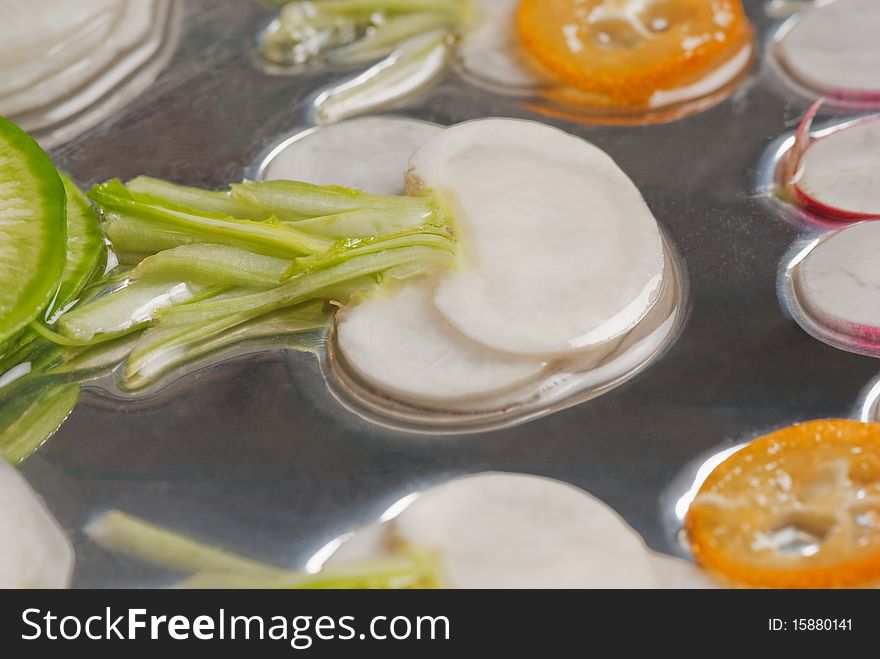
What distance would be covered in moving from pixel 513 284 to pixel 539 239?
6cm

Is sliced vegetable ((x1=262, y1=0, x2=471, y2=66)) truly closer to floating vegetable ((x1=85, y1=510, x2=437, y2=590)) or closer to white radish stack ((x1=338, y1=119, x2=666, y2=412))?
white radish stack ((x1=338, y1=119, x2=666, y2=412))

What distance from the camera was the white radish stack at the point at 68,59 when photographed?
126cm

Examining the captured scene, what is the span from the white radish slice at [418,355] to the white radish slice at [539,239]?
0.06 feet

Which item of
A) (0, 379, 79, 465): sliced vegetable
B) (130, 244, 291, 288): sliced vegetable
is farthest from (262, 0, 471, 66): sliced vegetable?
(0, 379, 79, 465): sliced vegetable

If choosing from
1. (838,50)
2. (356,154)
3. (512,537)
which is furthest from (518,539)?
(838,50)

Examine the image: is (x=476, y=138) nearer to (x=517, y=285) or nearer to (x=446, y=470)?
(x=517, y=285)

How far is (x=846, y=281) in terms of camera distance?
1005 millimetres

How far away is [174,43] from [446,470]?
77 centimetres

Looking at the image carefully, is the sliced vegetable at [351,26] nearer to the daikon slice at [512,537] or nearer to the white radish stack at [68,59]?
the white radish stack at [68,59]

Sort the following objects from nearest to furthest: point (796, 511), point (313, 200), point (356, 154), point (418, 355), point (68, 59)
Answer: point (796, 511) < point (418, 355) < point (313, 200) < point (356, 154) < point (68, 59)

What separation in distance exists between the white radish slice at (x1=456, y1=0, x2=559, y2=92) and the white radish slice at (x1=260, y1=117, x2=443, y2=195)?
0.45 ft

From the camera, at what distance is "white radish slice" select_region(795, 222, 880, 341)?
977 mm

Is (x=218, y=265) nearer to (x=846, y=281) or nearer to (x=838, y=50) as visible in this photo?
(x=846, y=281)

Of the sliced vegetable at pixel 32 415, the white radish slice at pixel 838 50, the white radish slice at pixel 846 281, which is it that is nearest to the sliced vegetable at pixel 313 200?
the sliced vegetable at pixel 32 415
